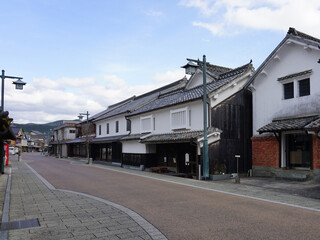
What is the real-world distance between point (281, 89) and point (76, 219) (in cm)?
1444

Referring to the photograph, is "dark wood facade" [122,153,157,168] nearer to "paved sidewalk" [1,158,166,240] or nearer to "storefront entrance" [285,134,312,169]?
"storefront entrance" [285,134,312,169]

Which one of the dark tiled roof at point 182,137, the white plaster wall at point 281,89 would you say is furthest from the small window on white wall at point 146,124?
the white plaster wall at point 281,89

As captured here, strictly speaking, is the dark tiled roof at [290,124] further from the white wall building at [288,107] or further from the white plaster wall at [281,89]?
the white plaster wall at [281,89]

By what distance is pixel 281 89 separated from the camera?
55.1 feet

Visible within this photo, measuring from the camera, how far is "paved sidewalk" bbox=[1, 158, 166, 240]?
19.8 ft

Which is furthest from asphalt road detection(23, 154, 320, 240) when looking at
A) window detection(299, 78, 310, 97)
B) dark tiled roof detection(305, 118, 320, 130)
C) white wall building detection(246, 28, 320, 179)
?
window detection(299, 78, 310, 97)

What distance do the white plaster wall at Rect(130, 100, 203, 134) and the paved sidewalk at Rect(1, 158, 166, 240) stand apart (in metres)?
10.3

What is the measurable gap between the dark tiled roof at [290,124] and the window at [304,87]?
5.14 feet

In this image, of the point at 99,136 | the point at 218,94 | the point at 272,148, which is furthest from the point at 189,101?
the point at 99,136

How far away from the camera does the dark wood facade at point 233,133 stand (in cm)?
1742

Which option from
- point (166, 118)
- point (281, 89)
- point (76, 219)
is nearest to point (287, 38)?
point (281, 89)

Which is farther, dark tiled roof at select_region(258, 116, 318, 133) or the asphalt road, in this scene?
dark tiled roof at select_region(258, 116, 318, 133)

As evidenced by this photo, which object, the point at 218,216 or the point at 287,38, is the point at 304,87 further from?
the point at 218,216

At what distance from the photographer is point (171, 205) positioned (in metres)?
9.08
